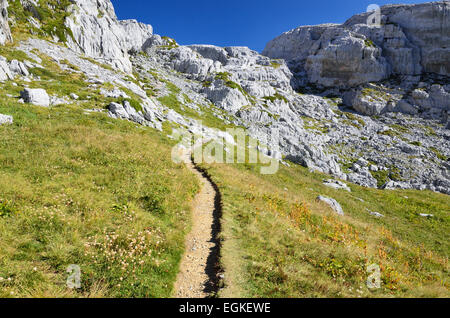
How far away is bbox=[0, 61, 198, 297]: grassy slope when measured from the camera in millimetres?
5754

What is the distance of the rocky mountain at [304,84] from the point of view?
49.6 m

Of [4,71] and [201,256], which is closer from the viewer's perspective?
[201,256]

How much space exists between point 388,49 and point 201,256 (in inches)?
6767

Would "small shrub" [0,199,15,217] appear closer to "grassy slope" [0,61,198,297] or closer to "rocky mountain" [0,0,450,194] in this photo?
"grassy slope" [0,61,198,297]

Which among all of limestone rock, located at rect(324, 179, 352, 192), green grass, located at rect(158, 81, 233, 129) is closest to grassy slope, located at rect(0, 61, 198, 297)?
limestone rock, located at rect(324, 179, 352, 192)

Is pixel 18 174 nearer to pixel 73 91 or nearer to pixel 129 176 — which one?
pixel 129 176

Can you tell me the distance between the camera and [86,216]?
8133 millimetres

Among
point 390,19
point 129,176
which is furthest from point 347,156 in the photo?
point 390,19

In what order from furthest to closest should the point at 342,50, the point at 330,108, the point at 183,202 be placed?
1. the point at 342,50
2. the point at 330,108
3. the point at 183,202

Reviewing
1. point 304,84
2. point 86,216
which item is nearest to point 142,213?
point 86,216

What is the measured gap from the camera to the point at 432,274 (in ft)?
29.8

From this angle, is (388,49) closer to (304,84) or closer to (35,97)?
(304,84)
